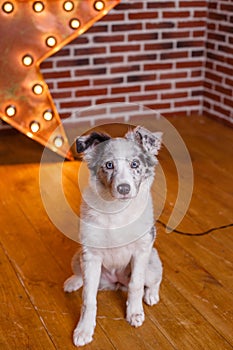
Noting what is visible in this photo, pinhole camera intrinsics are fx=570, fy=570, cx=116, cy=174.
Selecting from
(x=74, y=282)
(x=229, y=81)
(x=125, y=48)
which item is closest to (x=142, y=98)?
(x=125, y=48)

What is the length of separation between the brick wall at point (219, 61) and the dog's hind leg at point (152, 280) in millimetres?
1920

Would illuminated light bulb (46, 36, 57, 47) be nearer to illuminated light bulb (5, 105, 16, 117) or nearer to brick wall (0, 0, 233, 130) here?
illuminated light bulb (5, 105, 16, 117)

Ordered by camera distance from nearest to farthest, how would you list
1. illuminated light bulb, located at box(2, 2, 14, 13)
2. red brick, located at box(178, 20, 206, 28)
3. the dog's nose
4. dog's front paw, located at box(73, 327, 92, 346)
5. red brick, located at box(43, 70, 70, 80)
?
the dog's nose → dog's front paw, located at box(73, 327, 92, 346) → illuminated light bulb, located at box(2, 2, 14, 13) → red brick, located at box(43, 70, 70, 80) → red brick, located at box(178, 20, 206, 28)

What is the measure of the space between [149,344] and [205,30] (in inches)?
100

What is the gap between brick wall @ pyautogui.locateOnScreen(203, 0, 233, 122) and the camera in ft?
11.5

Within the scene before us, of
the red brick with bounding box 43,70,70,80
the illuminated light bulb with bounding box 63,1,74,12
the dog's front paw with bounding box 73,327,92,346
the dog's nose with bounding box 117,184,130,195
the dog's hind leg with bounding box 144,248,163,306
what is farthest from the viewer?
the red brick with bounding box 43,70,70,80

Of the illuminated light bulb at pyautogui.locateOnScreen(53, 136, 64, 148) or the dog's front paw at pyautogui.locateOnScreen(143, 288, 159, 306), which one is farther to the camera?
the illuminated light bulb at pyautogui.locateOnScreen(53, 136, 64, 148)

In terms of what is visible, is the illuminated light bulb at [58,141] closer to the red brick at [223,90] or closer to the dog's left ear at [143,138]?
the red brick at [223,90]

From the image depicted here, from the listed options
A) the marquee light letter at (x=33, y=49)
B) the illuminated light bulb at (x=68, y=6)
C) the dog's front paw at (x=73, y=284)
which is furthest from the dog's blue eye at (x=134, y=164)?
the illuminated light bulb at (x=68, y=6)

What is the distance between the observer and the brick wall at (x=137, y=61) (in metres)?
3.46

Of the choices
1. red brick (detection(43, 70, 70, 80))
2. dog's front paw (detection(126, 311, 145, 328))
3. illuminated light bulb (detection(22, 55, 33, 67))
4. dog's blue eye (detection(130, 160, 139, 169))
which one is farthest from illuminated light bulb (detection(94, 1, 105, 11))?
dog's front paw (detection(126, 311, 145, 328))

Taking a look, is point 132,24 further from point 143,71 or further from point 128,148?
point 128,148

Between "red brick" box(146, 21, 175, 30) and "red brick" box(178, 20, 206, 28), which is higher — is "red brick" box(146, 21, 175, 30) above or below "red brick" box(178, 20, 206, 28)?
above

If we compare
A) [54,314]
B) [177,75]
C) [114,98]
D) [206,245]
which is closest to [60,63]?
[114,98]
